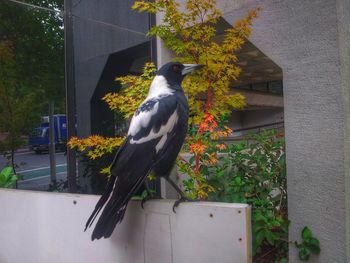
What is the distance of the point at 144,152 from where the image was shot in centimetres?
227

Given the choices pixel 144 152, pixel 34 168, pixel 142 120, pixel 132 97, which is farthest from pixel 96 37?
pixel 144 152

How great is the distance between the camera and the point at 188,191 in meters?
3.62

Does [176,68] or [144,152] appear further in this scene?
[176,68]

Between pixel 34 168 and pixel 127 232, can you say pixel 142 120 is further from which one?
pixel 34 168

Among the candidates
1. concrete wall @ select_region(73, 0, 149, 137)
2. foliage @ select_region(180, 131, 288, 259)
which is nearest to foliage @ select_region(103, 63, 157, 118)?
foliage @ select_region(180, 131, 288, 259)

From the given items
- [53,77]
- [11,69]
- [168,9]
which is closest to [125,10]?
[53,77]

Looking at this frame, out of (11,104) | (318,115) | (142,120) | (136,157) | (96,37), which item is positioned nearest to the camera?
(136,157)

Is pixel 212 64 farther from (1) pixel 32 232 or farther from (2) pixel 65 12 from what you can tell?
(2) pixel 65 12

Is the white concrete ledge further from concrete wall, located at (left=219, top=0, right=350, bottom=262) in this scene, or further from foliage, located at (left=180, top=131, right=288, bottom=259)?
concrete wall, located at (left=219, top=0, right=350, bottom=262)

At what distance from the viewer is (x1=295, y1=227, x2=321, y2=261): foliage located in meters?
3.08

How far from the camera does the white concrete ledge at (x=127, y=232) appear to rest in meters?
1.92

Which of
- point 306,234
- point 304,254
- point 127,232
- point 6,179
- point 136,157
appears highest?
point 136,157

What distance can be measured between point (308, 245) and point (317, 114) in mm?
1109

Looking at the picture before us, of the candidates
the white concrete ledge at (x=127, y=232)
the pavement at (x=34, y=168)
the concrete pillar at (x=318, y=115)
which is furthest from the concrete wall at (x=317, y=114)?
the pavement at (x=34, y=168)
